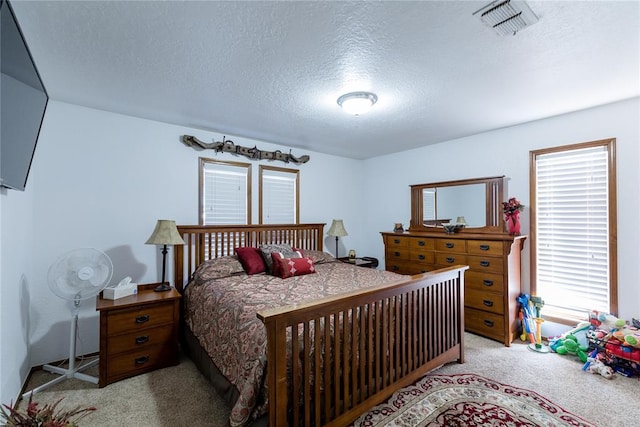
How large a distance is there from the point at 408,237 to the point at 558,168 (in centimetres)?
182

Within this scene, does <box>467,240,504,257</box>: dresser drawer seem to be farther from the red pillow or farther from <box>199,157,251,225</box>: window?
<box>199,157,251,225</box>: window

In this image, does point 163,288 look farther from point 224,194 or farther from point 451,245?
point 451,245

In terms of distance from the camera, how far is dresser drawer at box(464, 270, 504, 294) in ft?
9.96

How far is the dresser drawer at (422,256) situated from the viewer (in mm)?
3634

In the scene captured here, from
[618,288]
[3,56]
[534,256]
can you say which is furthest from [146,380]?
[618,288]

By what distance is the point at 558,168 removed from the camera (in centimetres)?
310

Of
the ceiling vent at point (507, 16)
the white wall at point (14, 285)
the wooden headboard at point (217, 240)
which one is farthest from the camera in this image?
the wooden headboard at point (217, 240)

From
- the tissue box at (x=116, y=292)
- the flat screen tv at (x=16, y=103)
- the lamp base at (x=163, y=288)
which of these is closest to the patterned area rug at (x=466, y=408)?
the lamp base at (x=163, y=288)

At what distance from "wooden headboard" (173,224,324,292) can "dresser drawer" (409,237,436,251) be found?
5.16ft

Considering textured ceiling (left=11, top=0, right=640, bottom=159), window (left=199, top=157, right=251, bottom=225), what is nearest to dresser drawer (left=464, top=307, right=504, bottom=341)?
textured ceiling (left=11, top=0, right=640, bottom=159)

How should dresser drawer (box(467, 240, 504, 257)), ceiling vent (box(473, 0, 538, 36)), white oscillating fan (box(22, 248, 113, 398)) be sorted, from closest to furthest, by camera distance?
ceiling vent (box(473, 0, 538, 36)) < white oscillating fan (box(22, 248, 113, 398)) < dresser drawer (box(467, 240, 504, 257))

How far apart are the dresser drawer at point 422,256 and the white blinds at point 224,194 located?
2.30 meters

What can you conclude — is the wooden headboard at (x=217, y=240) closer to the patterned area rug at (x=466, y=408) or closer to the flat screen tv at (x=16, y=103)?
the flat screen tv at (x=16, y=103)

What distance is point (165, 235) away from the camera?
2771 millimetres
